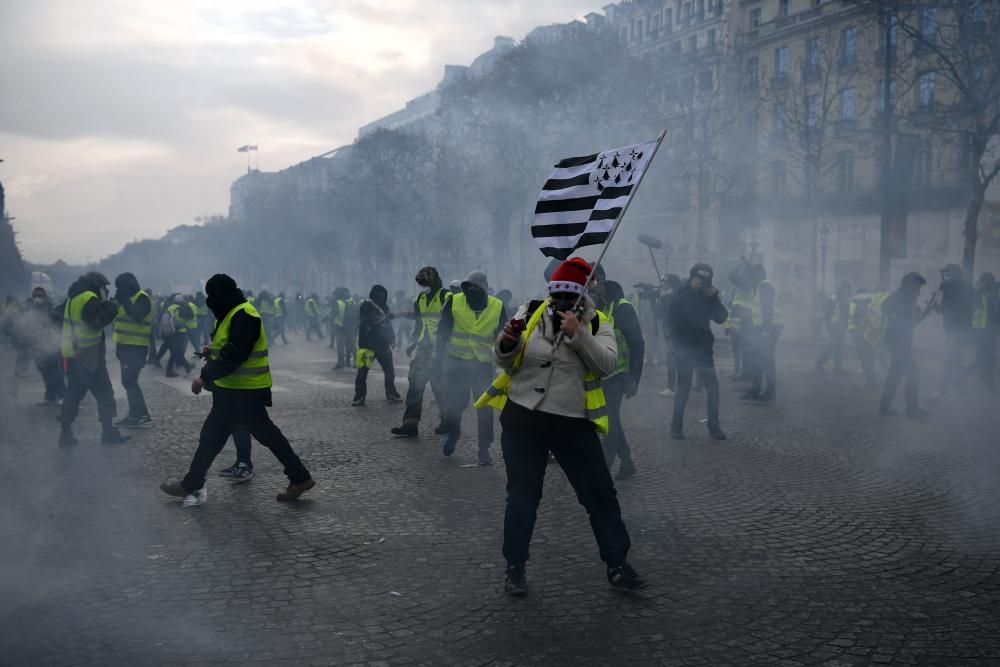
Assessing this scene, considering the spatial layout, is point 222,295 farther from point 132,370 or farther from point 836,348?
point 836,348

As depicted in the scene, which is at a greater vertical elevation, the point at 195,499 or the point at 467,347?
the point at 467,347

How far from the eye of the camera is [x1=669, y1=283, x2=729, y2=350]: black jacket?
7648mm

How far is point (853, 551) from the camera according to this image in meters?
4.33

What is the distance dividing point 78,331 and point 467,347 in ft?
11.7

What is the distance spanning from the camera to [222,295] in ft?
17.5

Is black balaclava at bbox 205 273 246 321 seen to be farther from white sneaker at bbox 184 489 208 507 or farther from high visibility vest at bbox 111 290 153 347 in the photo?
high visibility vest at bbox 111 290 153 347

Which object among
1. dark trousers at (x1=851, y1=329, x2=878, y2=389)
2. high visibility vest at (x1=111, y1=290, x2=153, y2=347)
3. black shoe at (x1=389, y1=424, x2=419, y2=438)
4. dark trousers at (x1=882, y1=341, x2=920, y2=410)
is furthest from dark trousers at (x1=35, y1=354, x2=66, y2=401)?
dark trousers at (x1=851, y1=329, x2=878, y2=389)

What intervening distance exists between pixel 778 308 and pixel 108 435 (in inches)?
316

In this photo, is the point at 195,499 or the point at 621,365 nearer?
the point at 195,499

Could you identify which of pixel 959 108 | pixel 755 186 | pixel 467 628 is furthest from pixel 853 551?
pixel 755 186

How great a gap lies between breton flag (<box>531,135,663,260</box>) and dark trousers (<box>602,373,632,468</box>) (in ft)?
7.16

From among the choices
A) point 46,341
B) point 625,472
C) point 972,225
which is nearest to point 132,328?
point 46,341

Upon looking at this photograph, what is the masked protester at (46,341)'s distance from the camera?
1074 cm

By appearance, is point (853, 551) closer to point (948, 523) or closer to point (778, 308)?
point (948, 523)
